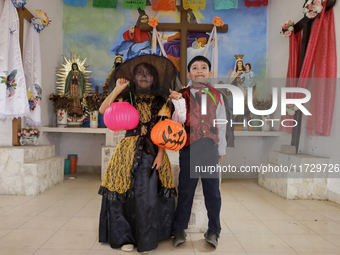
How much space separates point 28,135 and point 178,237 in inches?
A: 117

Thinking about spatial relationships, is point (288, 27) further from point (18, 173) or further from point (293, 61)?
point (18, 173)

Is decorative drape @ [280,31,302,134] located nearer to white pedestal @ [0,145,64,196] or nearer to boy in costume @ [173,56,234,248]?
boy in costume @ [173,56,234,248]

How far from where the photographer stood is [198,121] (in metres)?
2.16

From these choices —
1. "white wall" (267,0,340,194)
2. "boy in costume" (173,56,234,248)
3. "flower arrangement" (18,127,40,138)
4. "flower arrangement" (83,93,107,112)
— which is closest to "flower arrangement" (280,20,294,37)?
"white wall" (267,0,340,194)

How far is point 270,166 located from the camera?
168 inches

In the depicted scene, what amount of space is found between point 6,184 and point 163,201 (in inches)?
103

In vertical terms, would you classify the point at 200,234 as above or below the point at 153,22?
below

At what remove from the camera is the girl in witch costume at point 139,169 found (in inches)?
78.8

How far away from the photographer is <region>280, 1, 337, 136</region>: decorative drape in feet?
11.7

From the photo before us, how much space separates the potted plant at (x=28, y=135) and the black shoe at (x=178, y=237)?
9.58 ft

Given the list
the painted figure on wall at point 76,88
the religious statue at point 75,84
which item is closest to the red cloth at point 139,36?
the religious statue at point 75,84

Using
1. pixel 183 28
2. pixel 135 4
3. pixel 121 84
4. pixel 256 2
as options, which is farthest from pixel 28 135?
pixel 256 2

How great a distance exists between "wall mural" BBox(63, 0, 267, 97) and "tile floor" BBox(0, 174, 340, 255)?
2.71 meters

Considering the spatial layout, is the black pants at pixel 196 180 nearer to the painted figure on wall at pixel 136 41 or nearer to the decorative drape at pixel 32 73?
the decorative drape at pixel 32 73
